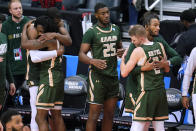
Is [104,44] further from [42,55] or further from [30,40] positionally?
[30,40]

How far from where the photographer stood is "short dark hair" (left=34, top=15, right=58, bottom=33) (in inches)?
312

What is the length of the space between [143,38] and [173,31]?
324cm

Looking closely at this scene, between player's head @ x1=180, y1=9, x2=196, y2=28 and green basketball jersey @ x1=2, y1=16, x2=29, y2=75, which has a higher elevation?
player's head @ x1=180, y1=9, x2=196, y2=28

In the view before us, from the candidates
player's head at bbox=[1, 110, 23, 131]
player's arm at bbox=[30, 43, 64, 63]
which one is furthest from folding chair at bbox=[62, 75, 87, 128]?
player's head at bbox=[1, 110, 23, 131]

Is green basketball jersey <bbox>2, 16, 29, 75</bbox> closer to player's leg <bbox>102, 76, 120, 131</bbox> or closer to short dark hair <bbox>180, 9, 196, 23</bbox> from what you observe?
player's leg <bbox>102, 76, 120, 131</bbox>

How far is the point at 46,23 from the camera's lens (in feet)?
26.1

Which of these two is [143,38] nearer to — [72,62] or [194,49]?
[194,49]

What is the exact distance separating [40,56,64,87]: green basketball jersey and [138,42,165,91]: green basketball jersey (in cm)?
117

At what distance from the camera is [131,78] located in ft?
26.2

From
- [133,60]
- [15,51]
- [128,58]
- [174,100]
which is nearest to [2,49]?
[15,51]

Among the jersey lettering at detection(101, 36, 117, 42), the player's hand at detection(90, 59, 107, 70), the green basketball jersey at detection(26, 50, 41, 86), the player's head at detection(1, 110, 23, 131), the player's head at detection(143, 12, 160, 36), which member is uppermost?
the player's head at detection(143, 12, 160, 36)

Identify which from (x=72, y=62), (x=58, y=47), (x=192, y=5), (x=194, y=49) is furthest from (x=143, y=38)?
(x=192, y=5)

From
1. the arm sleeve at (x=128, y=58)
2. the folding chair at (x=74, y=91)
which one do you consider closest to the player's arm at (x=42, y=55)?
the arm sleeve at (x=128, y=58)

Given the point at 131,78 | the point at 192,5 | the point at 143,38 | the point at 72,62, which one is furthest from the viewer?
the point at 192,5
